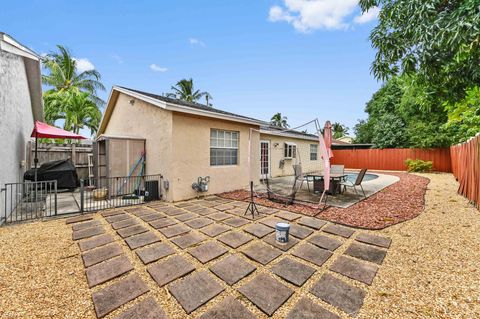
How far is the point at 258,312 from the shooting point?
1.99 meters

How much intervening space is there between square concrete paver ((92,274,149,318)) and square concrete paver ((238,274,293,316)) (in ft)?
4.00

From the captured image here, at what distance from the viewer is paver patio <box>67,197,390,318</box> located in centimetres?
207

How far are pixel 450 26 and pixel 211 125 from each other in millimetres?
6299

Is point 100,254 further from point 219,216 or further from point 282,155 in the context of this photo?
point 282,155

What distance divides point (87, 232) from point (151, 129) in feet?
13.4

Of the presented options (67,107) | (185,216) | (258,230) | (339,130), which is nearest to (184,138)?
(185,216)

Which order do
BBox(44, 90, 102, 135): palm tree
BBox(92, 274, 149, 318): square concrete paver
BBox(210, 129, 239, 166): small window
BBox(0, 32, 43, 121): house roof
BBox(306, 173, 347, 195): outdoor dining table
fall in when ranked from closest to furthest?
BBox(92, 274, 149, 318): square concrete paver < BBox(0, 32, 43, 121): house roof < BBox(306, 173, 347, 195): outdoor dining table < BBox(210, 129, 239, 166): small window < BBox(44, 90, 102, 135): palm tree

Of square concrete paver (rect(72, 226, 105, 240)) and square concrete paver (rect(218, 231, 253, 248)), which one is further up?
square concrete paver (rect(218, 231, 253, 248))

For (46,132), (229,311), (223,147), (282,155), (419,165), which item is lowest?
(229,311)

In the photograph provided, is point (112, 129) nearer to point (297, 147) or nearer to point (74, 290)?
point (74, 290)

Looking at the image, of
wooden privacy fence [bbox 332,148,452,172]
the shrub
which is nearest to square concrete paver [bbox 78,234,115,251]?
the shrub

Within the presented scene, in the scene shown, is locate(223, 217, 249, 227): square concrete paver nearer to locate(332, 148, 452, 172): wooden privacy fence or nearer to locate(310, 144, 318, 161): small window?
locate(310, 144, 318, 161): small window

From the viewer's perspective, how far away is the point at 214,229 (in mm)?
4051

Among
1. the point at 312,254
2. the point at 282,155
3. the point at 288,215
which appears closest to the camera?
the point at 312,254
